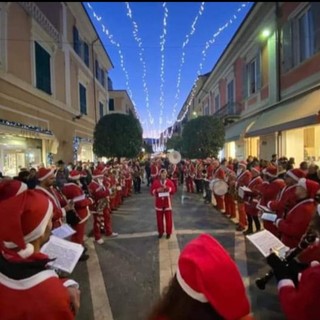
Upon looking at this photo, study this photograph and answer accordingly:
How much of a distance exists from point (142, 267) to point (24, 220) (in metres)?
4.63

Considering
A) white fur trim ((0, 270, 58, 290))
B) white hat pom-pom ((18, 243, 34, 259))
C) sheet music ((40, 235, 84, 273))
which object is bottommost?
sheet music ((40, 235, 84, 273))

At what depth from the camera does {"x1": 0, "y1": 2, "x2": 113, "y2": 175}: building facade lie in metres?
11.7

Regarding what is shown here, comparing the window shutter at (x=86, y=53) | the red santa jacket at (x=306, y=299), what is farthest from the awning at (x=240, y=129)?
the red santa jacket at (x=306, y=299)

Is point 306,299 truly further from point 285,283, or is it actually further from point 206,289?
point 206,289

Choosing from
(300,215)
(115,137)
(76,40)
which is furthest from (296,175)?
(76,40)

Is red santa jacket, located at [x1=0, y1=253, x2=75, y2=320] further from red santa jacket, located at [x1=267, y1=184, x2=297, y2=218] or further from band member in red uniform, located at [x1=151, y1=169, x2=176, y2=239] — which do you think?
band member in red uniform, located at [x1=151, y1=169, x2=176, y2=239]

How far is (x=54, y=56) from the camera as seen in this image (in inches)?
685

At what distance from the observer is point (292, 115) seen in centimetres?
1078

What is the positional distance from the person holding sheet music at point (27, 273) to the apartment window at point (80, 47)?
20.8m

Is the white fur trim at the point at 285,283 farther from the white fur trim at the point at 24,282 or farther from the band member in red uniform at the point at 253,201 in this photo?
the band member in red uniform at the point at 253,201

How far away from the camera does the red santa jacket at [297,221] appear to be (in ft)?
14.9

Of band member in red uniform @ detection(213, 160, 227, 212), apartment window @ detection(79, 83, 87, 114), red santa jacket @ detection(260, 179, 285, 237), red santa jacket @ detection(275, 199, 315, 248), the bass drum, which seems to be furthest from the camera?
apartment window @ detection(79, 83, 87, 114)

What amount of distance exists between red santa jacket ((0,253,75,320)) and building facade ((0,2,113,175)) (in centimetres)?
501

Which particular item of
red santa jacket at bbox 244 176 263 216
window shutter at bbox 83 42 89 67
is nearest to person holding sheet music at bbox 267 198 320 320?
red santa jacket at bbox 244 176 263 216
